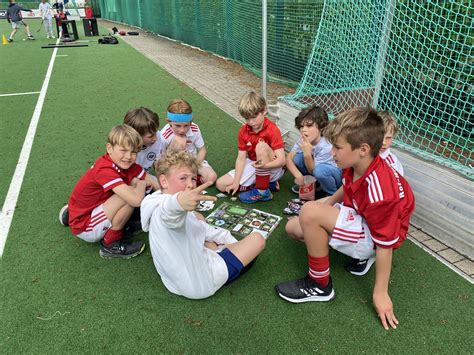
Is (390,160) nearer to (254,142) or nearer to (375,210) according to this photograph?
(375,210)

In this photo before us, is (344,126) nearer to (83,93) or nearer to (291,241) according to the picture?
(291,241)

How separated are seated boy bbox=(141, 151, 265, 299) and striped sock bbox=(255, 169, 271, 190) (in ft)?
3.56

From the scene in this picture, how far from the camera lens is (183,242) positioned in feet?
6.67

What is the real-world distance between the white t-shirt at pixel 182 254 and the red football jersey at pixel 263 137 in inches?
59.8

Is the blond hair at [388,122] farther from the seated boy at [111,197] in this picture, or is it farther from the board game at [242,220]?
the seated boy at [111,197]

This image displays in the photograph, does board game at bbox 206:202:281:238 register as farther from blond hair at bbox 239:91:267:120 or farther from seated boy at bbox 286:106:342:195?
blond hair at bbox 239:91:267:120

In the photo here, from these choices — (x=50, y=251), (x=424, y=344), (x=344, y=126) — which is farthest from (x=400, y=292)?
(x=50, y=251)

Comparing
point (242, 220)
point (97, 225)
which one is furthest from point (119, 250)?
point (242, 220)

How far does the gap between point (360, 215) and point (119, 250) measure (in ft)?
5.73

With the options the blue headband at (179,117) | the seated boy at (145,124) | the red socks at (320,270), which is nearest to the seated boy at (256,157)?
the blue headband at (179,117)

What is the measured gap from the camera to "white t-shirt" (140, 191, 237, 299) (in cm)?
199

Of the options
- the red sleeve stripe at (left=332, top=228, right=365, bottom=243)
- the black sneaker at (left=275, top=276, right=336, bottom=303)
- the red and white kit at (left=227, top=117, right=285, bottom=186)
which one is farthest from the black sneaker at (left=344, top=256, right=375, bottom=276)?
the red and white kit at (left=227, top=117, right=285, bottom=186)

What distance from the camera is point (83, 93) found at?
25.0ft

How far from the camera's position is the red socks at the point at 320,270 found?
2.29 m
